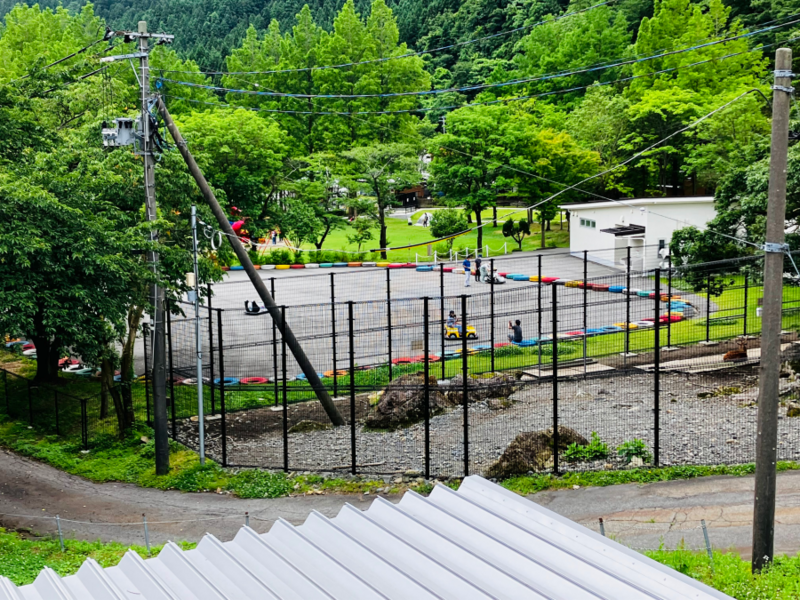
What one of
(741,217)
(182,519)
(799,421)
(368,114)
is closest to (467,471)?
(182,519)

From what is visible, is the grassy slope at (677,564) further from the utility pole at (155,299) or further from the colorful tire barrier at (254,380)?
the colorful tire barrier at (254,380)

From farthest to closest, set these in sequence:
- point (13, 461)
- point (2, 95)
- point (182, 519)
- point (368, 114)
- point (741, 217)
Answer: point (368, 114)
point (741, 217)
point (2, 95)
point (13, 461)
point (182, 519)

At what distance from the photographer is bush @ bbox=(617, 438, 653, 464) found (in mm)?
15102

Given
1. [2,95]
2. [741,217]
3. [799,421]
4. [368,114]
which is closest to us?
[799,421]

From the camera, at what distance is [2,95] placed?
20.2 metres

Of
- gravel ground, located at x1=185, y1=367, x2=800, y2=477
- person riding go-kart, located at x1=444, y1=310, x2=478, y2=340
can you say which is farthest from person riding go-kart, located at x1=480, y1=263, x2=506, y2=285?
gravel ground, located at x1=185, y1=367, x2=800, y2=477

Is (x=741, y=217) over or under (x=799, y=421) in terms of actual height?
over

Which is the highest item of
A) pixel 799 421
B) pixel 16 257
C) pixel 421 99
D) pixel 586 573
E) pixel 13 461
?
pixel 421 99

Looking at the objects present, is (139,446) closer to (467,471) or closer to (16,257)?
(16,257)

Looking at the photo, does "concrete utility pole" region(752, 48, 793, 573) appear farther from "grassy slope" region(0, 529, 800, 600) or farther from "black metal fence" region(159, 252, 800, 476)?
"black metal fence" region(159, 252, 800, 476)

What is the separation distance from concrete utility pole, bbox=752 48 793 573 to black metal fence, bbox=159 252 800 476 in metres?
5.29

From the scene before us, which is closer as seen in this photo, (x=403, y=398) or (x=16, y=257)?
(x=16, y=257)

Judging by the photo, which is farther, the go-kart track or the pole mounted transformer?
the go-kart track

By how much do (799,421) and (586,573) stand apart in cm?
1303
